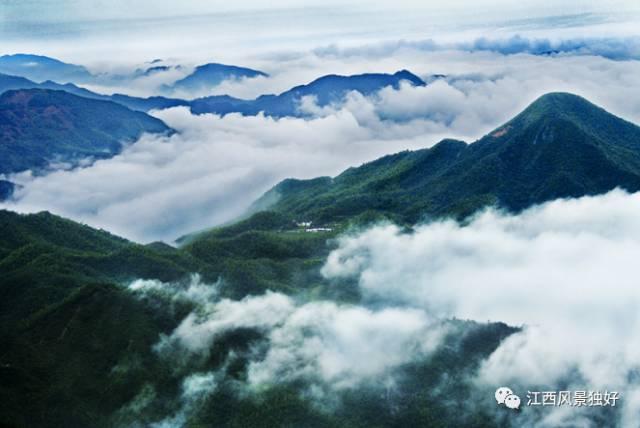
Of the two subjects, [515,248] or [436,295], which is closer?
[436,295]

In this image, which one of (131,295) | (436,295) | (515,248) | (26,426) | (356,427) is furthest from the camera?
(515,248)

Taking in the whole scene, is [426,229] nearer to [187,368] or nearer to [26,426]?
[187,368]

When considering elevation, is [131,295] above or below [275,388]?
above

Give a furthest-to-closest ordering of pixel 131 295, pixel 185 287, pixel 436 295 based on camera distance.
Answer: pixel 436 295 → pixel 185 287 → pixel 131 295

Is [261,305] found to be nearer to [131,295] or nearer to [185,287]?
[185,287]

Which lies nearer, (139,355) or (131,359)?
(131,359)

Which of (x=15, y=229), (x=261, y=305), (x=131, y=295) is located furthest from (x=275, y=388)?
(x=15, y=229)

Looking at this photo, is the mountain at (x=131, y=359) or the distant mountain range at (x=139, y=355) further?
the distant mountain range at (x=139, y=355)

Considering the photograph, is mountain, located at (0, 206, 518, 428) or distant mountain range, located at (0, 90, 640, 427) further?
distant mountain range, located at (0, 90, 640, 427)

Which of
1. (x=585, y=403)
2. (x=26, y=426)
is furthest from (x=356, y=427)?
(x=26, y=426)
